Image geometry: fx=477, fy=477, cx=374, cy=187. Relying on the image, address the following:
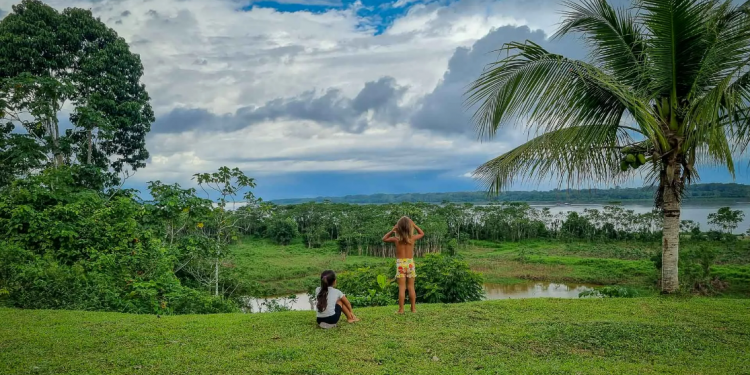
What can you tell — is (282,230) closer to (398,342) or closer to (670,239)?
(670,239)

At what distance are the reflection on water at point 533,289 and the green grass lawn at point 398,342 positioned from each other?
57.1 feet

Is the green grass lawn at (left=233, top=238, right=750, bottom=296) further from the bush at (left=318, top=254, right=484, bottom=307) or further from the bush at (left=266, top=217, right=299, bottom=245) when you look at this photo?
the bush at (left=318, top=254, right=484, bottom=307)

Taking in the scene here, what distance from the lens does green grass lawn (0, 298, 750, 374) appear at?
4418mm

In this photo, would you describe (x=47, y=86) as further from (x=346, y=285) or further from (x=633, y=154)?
(x=633, y=154)

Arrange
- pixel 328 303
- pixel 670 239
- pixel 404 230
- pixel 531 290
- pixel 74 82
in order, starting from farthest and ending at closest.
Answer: pixel 531 290, pixel 74 82, pixel 670 239, pixel 404 230, pixel 328 303

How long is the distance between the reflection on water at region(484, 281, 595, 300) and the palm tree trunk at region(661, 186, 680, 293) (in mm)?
15800

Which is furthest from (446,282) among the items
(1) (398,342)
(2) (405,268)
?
(1) (398,342)

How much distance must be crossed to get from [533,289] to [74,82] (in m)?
22.6

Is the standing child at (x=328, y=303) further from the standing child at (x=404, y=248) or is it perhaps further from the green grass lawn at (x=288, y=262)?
the green grass lawn at (x=288, y=262)

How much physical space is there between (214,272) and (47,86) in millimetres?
Answer: 7032

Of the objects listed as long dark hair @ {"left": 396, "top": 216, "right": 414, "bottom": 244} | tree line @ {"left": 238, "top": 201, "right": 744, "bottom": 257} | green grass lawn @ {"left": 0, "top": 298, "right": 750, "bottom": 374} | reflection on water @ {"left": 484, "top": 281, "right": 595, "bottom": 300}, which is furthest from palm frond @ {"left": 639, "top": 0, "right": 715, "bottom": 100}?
tree line @ {"left": 238, "top": 201, "right": 744, "bottom": 257}

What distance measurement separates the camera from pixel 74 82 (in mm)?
15250

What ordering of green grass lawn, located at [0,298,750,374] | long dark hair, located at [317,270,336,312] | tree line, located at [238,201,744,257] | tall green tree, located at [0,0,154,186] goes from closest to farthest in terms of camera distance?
green grass lawn, located at [0,298,750,374]
long dark hair, located at [317,270,336,312]
tall green tree, located at [0,0,154,186]
tree line, located at [238,201,744,257]

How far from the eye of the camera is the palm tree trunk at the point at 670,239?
781 cm
